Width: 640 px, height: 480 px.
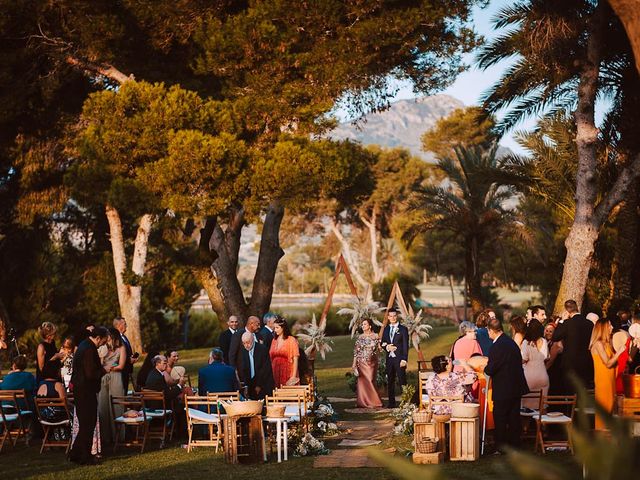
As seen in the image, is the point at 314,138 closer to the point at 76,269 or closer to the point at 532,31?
the point at 532,31

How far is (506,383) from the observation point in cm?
1166

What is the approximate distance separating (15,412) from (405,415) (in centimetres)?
551

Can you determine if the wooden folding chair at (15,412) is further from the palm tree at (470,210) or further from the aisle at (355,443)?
the palm tree at (470,210)

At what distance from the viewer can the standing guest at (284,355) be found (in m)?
15.2

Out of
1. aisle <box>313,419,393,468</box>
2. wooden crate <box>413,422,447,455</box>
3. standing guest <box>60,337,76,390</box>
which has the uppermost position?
standing guest <box>60,337,76,390</box>

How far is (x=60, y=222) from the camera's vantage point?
36.1m

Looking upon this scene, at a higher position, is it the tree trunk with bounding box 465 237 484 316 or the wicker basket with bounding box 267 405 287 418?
the tree trunk with bounding box 465 237 484 316

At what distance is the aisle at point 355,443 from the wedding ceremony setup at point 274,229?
0.06 m

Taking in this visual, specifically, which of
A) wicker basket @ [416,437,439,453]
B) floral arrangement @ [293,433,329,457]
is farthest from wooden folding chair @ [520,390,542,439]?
floral arrangement @ [293,433,329,457]

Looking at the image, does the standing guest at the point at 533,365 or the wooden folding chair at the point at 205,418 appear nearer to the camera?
the wooden folding chair at the point at 205,418

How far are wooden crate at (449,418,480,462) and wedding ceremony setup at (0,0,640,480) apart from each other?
0.03m

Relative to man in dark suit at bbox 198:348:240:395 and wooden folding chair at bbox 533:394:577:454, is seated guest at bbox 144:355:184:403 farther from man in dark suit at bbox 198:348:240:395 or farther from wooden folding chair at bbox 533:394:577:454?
wooden folding chair at bbox 533:394:577:454

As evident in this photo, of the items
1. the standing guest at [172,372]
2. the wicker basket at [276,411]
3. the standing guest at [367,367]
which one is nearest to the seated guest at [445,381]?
the wicker basket at [276,411]

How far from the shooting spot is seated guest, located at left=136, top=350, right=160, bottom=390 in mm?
14328
